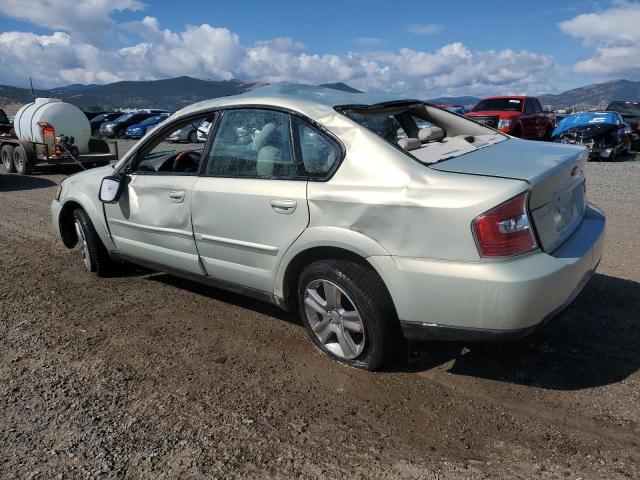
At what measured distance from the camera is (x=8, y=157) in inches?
539

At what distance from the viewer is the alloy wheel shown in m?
3.02

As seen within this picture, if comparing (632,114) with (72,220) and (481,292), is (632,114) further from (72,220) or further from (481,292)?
(481,292)

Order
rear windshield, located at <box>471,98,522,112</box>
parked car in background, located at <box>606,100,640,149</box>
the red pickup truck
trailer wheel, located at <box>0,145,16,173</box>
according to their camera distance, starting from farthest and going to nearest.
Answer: parked car in background, located at <box>606,100,640,149</box>
rear windshield, located at <box>471,98,522,112</box>
the red pickup truck
trailer wheel, located at <box>0,145,16,173</box>

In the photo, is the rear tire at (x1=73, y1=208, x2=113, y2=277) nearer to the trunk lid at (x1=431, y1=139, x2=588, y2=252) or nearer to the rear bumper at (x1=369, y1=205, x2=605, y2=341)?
the rear bumper at (x1=369, y1=205, x2=605, y2=341)

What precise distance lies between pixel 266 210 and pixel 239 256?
455 mm

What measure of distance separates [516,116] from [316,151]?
47.3ft

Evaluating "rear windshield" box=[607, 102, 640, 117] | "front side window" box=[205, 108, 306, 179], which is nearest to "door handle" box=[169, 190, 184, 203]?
"front side window" box=[205, 108, 306, 179]

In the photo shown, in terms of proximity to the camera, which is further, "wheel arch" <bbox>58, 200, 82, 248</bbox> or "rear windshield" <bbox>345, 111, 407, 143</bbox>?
"wheel arch" <bbox>58, 200, 82, 248</bbox>

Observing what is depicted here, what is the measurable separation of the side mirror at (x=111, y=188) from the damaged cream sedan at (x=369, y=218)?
0.02 m

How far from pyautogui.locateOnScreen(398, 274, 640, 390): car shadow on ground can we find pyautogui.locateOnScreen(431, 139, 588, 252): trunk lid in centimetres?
58

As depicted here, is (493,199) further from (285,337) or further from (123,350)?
(123,350)

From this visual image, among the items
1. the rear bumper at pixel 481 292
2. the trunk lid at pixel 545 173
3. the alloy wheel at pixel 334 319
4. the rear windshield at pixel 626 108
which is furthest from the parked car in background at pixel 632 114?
the alloy wheel at pixel 334 319

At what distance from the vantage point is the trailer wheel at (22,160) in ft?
42.6

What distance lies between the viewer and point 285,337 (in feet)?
12.1
